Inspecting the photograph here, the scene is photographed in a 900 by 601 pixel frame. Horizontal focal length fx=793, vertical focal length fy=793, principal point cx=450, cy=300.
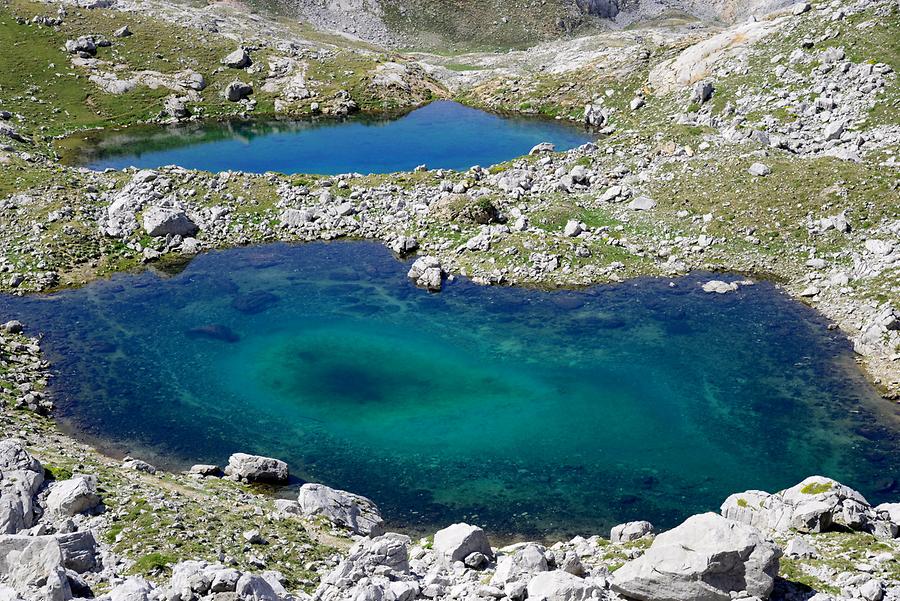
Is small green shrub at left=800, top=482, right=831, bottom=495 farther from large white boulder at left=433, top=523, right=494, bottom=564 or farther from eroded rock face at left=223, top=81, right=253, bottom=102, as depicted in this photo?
eroded rock face at left=223, top=81, right=253, bottom=102

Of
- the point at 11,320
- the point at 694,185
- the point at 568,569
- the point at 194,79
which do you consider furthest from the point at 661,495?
the point at 194,79

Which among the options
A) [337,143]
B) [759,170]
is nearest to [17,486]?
[759,170]

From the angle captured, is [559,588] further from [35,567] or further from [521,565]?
[35,567]

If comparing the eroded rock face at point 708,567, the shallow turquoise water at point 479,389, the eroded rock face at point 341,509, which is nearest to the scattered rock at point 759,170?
the shallow turquoise water at point 479,389

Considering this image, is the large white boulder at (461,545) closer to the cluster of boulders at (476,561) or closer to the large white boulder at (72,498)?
the cluster of boulders at (476,561)

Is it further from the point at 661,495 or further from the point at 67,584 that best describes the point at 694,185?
the point at 67,584

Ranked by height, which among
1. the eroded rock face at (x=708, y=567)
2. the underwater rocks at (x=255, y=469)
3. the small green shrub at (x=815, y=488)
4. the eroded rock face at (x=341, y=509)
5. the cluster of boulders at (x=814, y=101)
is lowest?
the underwater rocks at (x=255, y=469)

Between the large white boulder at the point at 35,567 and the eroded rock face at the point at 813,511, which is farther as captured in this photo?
the eroded rock face at the point at 813,511
